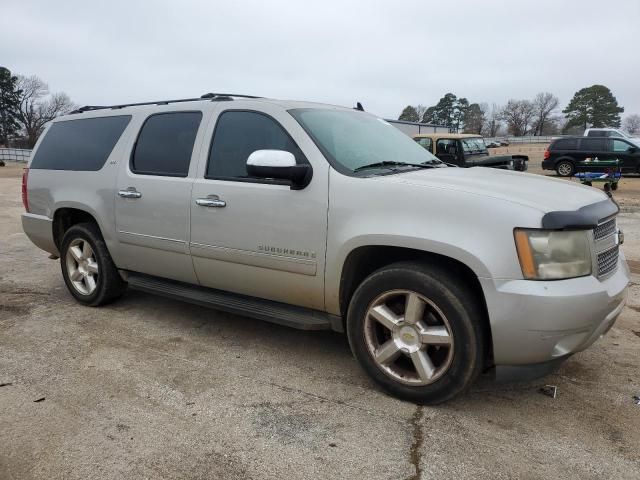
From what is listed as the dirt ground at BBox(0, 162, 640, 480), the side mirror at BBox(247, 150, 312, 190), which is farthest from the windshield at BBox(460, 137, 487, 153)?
the side mirror at BBox(247, 150, 312, 190)

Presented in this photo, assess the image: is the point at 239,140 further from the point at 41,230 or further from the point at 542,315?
the point at 41,230

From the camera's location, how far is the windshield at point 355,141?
11.3 feet

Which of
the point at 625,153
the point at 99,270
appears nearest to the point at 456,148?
the point at 625,153

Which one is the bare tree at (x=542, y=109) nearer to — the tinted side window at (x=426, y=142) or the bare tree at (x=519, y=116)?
the bare tree at (x=519, y=116)

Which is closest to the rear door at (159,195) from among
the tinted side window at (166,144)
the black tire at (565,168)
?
the tinted side window at (166,144)

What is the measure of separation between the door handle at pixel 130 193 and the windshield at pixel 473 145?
A: 11.8 meters

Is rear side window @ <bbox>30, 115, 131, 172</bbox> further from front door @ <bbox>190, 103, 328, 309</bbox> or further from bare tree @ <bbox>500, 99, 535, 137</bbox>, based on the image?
bare tree @ <bbox>500, 99, 535, 137</bbox>

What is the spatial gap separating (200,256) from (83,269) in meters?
1.64

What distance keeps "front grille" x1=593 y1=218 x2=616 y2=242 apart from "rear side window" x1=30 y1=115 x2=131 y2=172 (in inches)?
146

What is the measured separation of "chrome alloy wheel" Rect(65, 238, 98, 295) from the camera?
4.82 meters

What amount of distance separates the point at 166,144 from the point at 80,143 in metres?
1.18

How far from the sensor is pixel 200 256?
3887mm

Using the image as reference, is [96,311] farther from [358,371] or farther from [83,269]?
[358,371]

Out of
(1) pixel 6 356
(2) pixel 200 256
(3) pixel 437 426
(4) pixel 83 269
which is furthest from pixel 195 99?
(3) pixel 437 426
